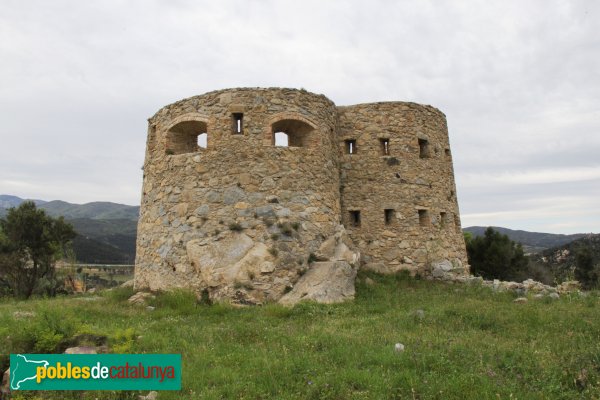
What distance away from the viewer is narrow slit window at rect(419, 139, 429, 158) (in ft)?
46.6

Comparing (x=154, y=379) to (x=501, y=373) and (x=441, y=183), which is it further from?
(x=441, y=183)

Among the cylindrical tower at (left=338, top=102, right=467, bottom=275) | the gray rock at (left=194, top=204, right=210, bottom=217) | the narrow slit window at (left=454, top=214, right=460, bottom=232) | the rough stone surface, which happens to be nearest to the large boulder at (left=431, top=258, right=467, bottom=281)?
the cylindrical tower at (left=338, top=102, right=467, bottom=275)

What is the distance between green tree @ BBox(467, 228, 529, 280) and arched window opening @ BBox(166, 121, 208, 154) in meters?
18.3

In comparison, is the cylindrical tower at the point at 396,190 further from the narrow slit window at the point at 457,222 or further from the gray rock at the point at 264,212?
the gray rock at the point at 264,212

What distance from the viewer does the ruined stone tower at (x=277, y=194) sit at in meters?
10.5

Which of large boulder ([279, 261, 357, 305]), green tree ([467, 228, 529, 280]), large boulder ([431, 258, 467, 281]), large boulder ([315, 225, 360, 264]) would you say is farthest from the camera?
green tree ([467, 228, 529, 280])

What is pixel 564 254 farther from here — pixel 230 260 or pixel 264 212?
pixel 230 260

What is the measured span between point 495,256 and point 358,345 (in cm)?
2137

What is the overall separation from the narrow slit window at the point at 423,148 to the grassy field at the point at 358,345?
19.5 feet

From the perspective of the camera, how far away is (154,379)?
521cm

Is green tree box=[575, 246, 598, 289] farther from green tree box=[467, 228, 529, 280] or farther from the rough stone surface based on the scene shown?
the rough stone surface
